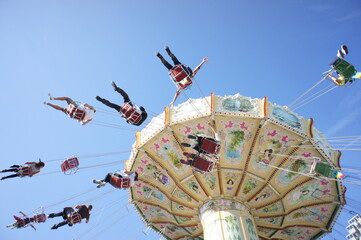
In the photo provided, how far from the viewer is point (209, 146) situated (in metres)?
8.41

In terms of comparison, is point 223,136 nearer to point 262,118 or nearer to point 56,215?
point 262,118

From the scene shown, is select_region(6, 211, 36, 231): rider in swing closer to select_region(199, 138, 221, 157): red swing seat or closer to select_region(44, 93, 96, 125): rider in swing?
select_region(44, 93, 96, 125): rider in swing

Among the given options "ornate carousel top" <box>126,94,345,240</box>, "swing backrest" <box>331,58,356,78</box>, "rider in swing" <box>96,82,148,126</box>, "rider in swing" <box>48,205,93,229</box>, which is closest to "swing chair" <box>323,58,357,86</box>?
"swing backrest" <box>331,58,356,78</box>

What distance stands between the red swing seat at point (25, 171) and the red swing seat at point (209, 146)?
6125 millimetres

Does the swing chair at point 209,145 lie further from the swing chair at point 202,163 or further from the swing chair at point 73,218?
the swing chair at point 73,218

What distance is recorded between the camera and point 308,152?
34.6 feet

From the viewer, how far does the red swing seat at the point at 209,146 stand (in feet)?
27.5

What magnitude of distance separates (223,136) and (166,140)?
7.29 feet

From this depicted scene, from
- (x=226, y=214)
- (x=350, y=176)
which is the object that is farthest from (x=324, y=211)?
(x=226, y=214)

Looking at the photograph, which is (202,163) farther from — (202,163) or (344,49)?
(344,49)

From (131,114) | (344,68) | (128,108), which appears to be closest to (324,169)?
(344,68)

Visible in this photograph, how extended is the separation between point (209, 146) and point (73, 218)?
5.88 meters

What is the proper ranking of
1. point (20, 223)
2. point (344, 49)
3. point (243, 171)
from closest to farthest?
point (344, 49), point (20, 223), point (243, 171)

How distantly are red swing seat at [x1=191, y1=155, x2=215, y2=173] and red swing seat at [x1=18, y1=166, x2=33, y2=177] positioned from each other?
5764 millimetres
